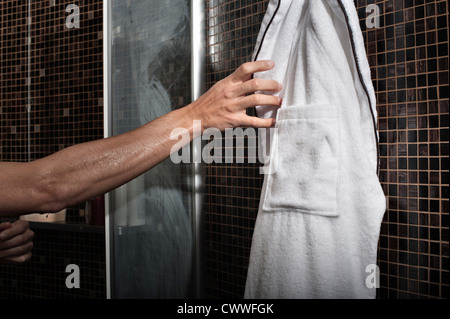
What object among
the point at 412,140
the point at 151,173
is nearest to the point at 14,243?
the point at 151,173

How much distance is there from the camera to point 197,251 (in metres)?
1.22

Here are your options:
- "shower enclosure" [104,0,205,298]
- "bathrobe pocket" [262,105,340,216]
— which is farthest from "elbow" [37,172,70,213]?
"bathrobe pocket" [262,105,340,216]

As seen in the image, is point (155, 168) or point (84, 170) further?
point (155, 168)

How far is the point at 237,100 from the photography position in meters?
0.86

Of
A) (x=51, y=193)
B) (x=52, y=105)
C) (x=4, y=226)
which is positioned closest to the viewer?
(x=51, y=193)

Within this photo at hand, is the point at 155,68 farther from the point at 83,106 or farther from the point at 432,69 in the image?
the point at 432,69

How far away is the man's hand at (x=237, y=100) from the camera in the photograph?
33.2 inches

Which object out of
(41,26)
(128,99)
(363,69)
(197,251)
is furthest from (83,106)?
(363,69)

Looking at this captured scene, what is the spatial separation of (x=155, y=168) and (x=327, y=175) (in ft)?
1.75

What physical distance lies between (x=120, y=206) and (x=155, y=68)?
40 cm

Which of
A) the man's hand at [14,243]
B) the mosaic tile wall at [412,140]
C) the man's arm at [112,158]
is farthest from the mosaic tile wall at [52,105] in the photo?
the mosaic tile wall at [412,140]

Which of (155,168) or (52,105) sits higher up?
(52,105)

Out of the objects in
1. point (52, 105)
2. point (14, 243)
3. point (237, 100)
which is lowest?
point (14, 243)

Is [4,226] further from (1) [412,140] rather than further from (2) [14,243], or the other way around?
(1) [412,140]
